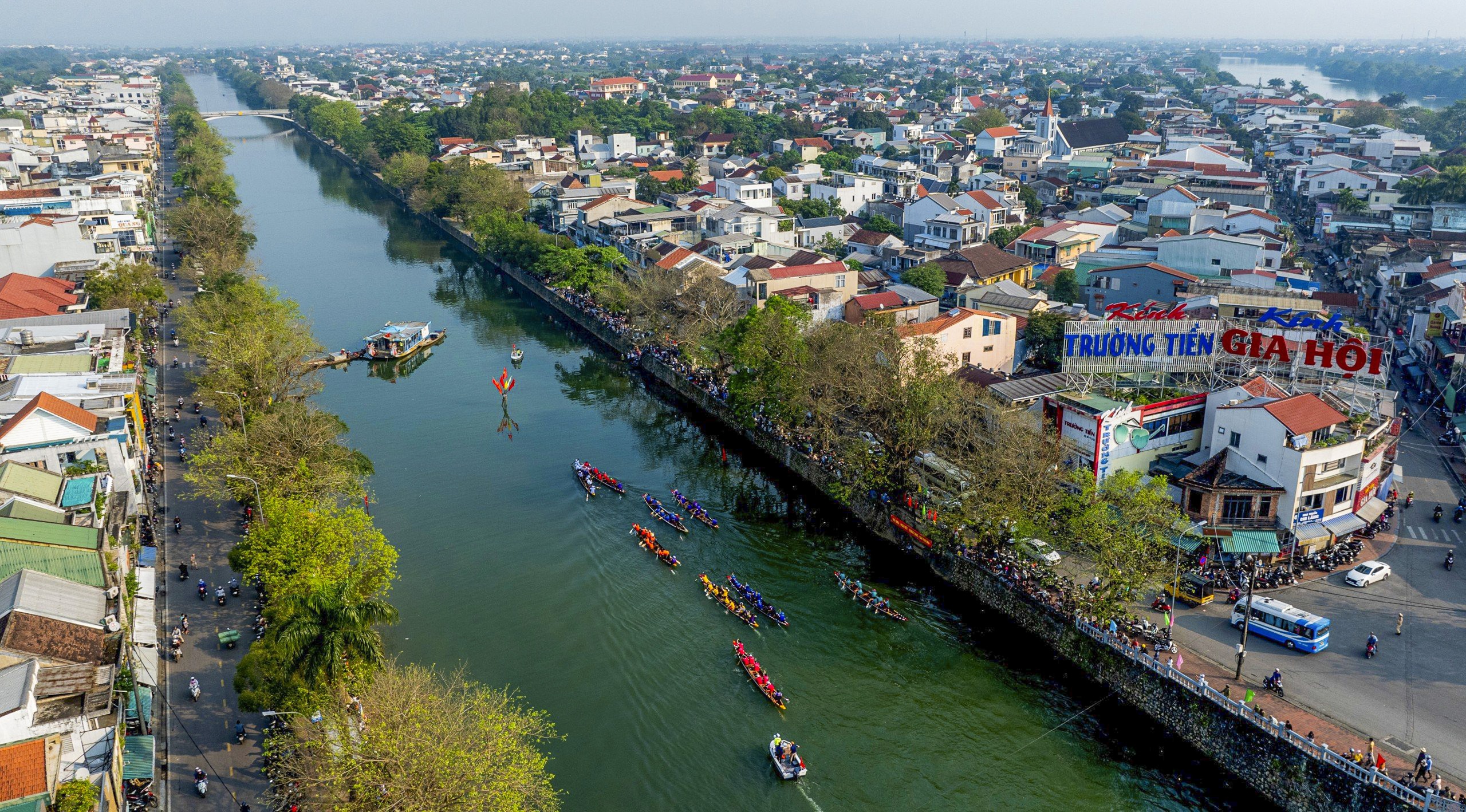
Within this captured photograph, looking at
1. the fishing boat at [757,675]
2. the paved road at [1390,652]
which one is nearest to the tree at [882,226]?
the paved road at [1390,652]

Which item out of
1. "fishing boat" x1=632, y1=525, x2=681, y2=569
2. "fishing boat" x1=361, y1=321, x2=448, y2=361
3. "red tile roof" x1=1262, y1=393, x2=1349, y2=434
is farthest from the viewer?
"fishing boat" x1=361, y1=321, x2=448, y2=361

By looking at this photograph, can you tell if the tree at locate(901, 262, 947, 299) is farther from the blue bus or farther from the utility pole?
the blue bus

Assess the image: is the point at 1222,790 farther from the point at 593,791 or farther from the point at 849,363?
the point at 849,363

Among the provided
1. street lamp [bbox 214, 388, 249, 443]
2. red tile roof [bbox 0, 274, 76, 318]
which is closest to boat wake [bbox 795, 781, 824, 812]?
street lamp [bbox 214, 388, 249, 443]

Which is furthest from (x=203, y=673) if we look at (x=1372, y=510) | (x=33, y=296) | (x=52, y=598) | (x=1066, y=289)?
(x=1066, y=289)

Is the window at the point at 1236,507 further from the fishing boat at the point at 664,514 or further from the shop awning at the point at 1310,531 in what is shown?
the fishing boat at the point at 664,514

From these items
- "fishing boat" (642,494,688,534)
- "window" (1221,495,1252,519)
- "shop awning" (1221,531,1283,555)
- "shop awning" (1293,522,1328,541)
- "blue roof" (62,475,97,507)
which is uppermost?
"blue roof" (62,475,97,507)
